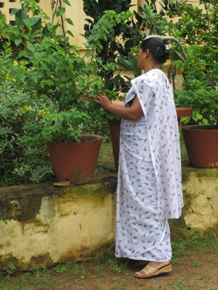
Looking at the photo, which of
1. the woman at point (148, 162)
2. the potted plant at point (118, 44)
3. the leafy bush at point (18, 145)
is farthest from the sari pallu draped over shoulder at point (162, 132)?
the leafy bush at point (18, 145)

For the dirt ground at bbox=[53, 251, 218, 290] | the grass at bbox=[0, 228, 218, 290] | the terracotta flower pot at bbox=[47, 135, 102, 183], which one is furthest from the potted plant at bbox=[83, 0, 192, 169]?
the dirt ground at bbox=[53, 251, 218, 290]

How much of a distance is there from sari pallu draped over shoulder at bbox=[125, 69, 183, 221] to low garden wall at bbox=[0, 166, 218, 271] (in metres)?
0.54

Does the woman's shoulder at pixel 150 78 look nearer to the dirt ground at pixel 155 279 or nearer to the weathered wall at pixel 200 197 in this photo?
the weathered wall at pixel 200 197

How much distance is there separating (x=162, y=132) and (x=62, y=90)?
841 mm

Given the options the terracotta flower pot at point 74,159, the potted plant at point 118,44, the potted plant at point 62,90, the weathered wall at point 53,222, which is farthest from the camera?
the potted plant at point 118,44

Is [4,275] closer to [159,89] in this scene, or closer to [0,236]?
[0,236]

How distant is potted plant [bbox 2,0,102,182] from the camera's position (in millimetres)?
3373

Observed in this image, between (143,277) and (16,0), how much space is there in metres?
A: 4.87

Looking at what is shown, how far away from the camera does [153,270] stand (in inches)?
139

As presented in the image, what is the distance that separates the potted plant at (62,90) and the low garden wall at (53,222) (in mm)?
172

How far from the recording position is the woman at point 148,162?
3.43 metres

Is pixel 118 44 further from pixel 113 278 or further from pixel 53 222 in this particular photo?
pixel 113 278

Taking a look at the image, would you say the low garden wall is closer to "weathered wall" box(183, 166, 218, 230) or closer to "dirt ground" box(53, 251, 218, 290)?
"dirt ground" box(53, 251, 218, 290)

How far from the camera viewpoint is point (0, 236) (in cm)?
343
